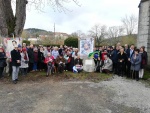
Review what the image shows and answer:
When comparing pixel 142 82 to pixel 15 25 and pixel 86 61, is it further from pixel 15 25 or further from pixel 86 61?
pixel 15 25

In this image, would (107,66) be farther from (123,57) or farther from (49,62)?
(49,62)

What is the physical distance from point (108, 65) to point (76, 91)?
469 cm

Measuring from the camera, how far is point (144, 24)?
43.7 feet

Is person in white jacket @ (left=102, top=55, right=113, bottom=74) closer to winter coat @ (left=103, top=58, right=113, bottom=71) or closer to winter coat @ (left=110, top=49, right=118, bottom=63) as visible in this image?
winter coat @ (left=103, top=58, right=113, bottom=71)

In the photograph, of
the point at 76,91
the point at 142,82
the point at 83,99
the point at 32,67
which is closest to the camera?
the point at 83,99

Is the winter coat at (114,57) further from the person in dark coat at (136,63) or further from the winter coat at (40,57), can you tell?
the winter coat at (40,57)

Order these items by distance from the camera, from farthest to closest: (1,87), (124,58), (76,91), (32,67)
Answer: (32,67) → (124,58) → (1,87) → (76,91)

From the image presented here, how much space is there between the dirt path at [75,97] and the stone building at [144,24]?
384cm

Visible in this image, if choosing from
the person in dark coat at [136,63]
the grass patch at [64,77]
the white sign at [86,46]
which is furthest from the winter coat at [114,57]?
the white sign at [86,46]

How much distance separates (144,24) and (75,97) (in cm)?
811

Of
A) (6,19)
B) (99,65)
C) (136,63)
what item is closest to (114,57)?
(99,65)

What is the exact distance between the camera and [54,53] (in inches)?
531

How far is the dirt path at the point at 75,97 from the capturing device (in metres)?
6.55

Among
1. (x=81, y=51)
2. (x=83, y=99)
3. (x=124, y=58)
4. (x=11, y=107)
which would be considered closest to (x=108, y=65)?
(x=124, y=58)
